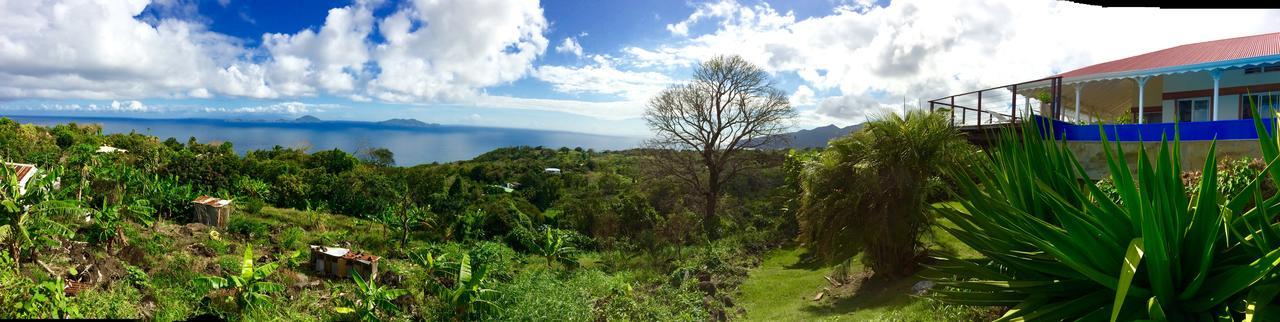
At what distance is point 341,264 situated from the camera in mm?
9055

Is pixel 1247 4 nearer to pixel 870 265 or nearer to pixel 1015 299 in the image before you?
pixel 1015 299

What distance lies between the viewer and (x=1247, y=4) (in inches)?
22.0

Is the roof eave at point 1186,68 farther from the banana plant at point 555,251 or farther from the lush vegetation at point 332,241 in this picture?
the banana plant at point 555,251

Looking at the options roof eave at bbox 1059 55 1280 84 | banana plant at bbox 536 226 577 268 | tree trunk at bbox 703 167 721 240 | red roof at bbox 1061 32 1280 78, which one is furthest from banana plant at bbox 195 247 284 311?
red roof at bbox 1061 32 1280 78

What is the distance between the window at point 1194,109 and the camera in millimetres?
16172

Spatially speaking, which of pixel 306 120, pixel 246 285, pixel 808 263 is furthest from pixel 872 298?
pixel 306 120

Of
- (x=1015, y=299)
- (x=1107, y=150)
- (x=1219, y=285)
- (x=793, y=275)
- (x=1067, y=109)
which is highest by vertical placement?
(x=1067, y=109)

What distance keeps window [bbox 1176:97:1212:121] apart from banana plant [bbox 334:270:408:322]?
66.1 feet

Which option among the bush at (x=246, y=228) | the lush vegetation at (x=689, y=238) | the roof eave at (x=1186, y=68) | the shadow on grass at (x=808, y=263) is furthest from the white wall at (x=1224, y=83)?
the bush at (x=246, y=228)

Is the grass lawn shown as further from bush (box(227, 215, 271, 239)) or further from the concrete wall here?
bush (box(227, 215, 271, 239))

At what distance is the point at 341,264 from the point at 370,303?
1.77 m

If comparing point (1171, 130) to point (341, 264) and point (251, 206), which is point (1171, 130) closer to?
point (341, 264)

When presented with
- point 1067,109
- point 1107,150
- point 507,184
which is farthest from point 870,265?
point 507,184

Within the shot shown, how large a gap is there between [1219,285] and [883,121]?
302 inches
